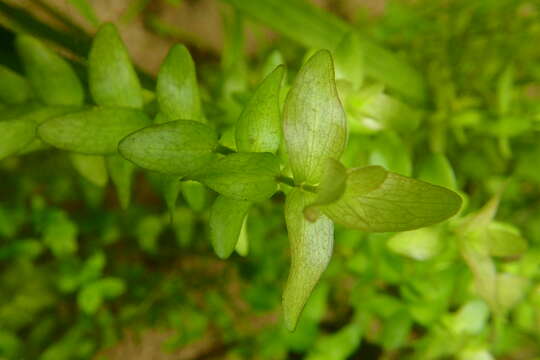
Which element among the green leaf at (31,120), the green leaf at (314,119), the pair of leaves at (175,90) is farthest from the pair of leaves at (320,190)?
the green leaf at (31,120)

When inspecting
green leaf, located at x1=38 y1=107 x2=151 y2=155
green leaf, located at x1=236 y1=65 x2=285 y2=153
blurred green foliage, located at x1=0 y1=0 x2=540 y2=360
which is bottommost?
blurred green foliage, located at x1=0 y1=0 x2=540 y2=360

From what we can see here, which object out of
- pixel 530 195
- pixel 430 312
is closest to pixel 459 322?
pixel 430 312

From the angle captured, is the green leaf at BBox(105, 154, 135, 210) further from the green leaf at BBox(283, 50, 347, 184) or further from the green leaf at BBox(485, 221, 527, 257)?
the green leaf at BBox(485, 221, 527, 257)

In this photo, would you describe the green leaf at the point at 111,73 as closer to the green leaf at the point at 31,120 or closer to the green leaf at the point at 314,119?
the green leaf at the point at 31,120

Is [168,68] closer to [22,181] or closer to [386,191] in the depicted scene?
[386,191]

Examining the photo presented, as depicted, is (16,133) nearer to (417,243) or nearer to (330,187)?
(330,187)

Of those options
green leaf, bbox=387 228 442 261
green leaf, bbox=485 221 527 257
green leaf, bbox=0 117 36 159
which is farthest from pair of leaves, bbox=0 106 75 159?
green leaf, bbox=485 221 527 257

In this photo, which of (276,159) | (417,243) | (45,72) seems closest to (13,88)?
(45,72)
